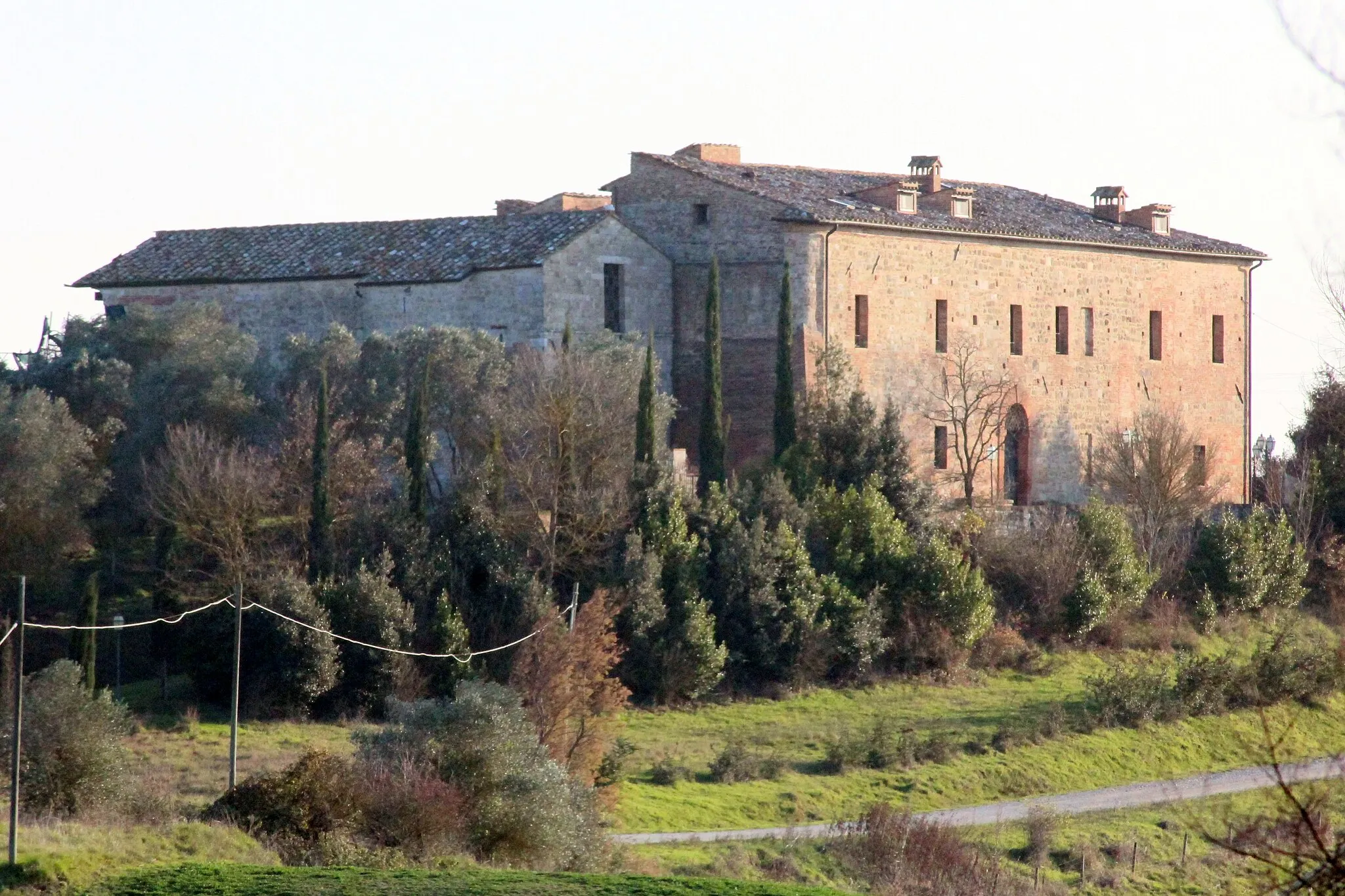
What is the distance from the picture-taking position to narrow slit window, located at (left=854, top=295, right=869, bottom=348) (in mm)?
38031

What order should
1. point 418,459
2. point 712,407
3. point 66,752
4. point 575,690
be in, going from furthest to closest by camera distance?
point 712,407 → point 418,459 → point 575,690 → point 66,752

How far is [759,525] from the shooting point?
32.7m

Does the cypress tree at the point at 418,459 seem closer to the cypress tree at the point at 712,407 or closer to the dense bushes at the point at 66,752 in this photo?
the cypress tree at the point at 712,407

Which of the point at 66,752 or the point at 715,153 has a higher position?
the point at 715,153

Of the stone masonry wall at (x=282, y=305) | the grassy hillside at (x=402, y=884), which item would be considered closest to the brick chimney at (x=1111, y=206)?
the stone masonry wall at (x=282, y=305)

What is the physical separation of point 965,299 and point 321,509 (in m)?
15.3

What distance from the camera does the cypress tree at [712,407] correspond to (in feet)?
114

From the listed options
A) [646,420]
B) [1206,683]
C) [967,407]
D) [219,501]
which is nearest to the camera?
[219,501]

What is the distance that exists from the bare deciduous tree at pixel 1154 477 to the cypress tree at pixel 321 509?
17119 millimetres

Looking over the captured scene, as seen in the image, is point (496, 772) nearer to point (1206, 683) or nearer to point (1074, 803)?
point (1074, 803)

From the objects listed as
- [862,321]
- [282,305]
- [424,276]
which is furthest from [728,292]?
[282,305]

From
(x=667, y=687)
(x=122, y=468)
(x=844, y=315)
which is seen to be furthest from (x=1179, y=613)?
(x=122, y=468)

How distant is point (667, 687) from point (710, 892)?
12.1 m

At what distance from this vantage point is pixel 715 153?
40.3 m
